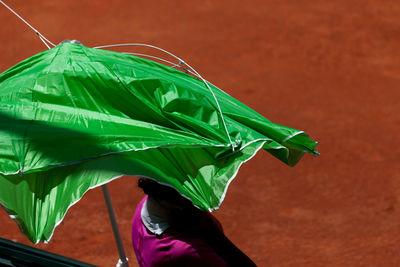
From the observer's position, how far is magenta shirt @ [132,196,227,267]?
3973 mm

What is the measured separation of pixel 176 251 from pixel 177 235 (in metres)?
0.10

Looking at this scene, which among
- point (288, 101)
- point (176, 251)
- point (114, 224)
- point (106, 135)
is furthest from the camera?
point (288, 101)

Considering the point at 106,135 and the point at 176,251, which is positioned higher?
the point at 106,135

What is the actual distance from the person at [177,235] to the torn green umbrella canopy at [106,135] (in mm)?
367

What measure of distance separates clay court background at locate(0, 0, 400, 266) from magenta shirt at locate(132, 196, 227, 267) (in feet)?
9.34

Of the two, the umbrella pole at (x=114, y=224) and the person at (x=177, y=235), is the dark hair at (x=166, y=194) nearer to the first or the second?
the person at (x=177, y=235)

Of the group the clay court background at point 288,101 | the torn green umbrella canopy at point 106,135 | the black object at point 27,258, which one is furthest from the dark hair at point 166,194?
the clay court background at point 288,101

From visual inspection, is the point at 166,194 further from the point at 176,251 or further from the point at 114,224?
the point at 114,224

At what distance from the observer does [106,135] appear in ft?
12.1

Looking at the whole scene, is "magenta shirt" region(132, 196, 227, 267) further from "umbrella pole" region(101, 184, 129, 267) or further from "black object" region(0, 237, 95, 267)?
"umbrella pole" region(101, 184, 129, 267)

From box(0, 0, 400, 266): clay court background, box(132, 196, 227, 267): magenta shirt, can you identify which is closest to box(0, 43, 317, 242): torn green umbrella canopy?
box(132, 196, 227, 267): magenta shirt

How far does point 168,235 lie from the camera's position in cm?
406

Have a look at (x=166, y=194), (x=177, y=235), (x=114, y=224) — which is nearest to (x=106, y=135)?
(x=166, y=194)

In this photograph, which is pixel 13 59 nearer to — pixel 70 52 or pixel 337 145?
pixel 337 145
